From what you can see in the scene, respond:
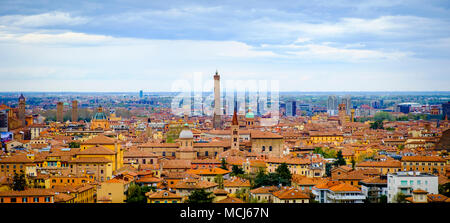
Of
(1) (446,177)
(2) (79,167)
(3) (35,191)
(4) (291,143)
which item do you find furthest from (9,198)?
(4) (291,143)

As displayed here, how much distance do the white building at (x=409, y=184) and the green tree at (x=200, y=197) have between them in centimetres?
300

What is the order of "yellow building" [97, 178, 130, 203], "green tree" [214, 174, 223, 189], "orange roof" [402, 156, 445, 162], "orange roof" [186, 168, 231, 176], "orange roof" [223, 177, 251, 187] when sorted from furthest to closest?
"orange roof" [402, 156, 445, 162], "orange roof" [186, 168, 231, 176], "green tree" [214, 174, 223, 189], "orange roof" [223, 177, 251, 187], "yellow building" [97, 178, 130, 203]

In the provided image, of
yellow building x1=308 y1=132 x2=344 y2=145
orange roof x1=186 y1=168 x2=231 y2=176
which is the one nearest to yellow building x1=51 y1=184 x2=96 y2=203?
orange roof x1=186 y1=168 x2=231 y2=176

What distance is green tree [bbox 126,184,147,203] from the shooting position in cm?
1017

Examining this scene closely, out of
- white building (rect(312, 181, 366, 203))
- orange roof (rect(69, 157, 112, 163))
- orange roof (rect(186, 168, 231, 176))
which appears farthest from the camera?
orange roof (rect(186, 168, 231, 176))

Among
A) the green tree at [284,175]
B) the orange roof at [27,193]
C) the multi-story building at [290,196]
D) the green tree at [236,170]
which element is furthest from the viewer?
the green tree at [236,170]

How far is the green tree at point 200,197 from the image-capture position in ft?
32.6

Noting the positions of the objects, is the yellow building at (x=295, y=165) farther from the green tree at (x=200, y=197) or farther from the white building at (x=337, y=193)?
the green tree at (x=200, y=197)

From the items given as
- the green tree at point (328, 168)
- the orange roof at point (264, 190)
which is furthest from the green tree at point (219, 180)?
the green tree at point (328, 168)

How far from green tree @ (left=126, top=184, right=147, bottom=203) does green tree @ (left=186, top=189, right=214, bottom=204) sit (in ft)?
2.44

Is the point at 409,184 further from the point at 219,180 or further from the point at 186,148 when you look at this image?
the point at 186,148

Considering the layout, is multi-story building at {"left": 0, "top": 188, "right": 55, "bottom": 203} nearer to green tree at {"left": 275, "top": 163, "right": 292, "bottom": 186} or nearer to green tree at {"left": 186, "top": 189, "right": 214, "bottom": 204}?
green tree at {"left": 186, "top": 189, "right": 214, "bottom": 204}
